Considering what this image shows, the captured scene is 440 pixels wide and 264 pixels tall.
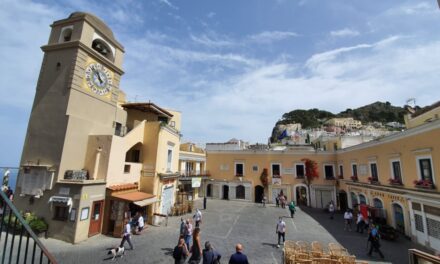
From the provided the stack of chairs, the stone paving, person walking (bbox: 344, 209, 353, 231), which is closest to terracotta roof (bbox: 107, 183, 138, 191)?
the stone paving

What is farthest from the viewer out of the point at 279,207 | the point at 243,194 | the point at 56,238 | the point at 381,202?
the point at 243,194

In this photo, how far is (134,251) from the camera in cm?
1145

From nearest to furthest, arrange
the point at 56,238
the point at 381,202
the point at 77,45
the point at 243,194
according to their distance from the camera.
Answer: the point at 56,238, the point at 77,45, the point at 381,202, the point at 243,194

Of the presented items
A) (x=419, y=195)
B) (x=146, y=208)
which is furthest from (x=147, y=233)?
(x=419, y=195)

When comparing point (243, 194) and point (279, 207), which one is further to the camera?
point (243, 194)

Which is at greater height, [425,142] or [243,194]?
[425,142]

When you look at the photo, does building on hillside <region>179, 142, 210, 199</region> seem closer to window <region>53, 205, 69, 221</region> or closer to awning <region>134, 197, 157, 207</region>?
awning <region>134, 197, 157, 207</region>

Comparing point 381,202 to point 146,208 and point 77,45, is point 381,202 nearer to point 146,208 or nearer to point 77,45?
point 146,208

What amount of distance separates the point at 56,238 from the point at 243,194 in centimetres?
2328

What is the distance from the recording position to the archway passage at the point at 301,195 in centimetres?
3058

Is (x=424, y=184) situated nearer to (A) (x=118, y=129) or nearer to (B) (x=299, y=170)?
(B) (x=299, y=170)

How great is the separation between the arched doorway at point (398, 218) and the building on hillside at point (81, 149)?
18.0 m

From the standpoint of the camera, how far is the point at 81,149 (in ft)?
47.2

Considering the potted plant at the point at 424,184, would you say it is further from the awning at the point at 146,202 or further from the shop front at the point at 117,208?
the shop front at the point at 117,208
